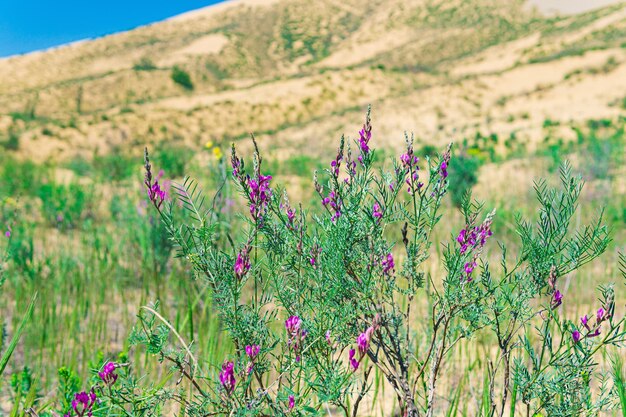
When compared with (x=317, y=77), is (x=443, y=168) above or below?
below

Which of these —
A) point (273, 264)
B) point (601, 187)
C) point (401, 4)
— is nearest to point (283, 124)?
point (601, 187)

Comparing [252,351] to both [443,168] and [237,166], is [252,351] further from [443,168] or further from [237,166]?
[443,168]

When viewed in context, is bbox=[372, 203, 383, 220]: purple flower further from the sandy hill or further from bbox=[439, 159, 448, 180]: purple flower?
the sandy hill

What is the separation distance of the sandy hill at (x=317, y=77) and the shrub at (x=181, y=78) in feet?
0.63

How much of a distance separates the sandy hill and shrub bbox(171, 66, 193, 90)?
19cm

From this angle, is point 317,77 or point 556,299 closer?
point 556,299

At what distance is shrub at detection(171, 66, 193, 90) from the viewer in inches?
1387

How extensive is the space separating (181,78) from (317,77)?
12238 mm

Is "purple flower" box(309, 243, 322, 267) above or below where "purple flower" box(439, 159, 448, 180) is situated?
below

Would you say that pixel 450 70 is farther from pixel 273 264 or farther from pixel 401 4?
pixel 273 264

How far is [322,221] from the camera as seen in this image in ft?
4.42

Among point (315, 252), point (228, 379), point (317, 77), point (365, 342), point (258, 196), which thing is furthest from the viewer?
point (317, 77)

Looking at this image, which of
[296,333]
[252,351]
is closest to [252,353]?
[252,351]

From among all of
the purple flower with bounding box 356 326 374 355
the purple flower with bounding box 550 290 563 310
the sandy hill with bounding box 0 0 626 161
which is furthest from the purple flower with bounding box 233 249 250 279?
the sandy hill with bounding box 0 0 626 161
